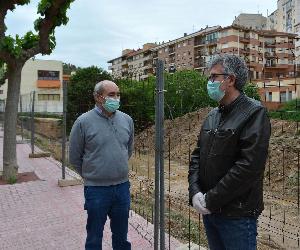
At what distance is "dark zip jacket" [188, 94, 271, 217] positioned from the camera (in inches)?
92.7

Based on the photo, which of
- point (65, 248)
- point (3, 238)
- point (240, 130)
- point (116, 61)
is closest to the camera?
point (240, 130)

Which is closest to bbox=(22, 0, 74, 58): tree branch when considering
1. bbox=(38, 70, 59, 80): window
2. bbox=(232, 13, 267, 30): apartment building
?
bbox=(38, 70, 59, 80): window

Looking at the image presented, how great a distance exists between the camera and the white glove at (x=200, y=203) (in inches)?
101

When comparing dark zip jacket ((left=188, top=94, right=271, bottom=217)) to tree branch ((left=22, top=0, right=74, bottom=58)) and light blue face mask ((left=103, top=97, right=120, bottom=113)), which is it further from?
tree branch ((left=22, top=0, right=74, bottom=58))

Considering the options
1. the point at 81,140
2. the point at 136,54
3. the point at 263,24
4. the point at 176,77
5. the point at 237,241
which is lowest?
the point at 237,241

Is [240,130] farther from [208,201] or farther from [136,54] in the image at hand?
[136,54]

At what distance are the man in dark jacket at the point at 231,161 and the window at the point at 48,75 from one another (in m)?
69.4

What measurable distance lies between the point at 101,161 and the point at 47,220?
8.90ft

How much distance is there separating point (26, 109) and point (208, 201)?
55.7ft

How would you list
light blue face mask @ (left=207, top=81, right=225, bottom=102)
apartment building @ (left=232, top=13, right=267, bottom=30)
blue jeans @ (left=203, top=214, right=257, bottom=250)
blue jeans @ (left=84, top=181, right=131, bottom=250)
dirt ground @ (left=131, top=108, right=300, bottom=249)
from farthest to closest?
apartment building @ (left=232, top=13, right=267, bottom=30)
dirt ground @ (left=131, top=108, right=300, bottom=249)
blue jeans @ (left=84, top=181, right=131, bottom=250)
light blue face mask @ (left=207, top=81, right=225, bottom=102)
blue jeans @ (left=203, top=214, right=257, bottom=250)

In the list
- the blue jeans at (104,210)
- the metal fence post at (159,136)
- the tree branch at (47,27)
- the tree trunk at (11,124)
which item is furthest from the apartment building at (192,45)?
the metal fence post at (159,136)

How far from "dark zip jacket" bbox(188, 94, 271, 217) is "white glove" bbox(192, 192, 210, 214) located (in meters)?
0.06

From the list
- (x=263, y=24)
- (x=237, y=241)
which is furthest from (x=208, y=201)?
(x=263, y=24)

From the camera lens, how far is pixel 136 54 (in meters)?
91.9
